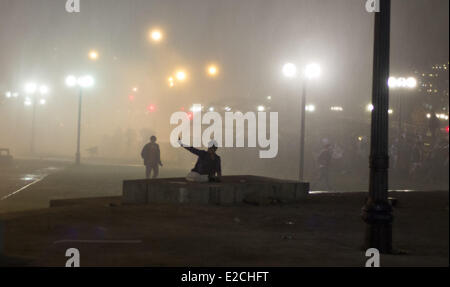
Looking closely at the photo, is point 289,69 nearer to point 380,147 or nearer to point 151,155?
point 151,155

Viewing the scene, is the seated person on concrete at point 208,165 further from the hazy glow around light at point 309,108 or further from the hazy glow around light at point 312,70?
the hazy glow around light at point 309,108

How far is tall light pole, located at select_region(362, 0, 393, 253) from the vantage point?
9.53 m

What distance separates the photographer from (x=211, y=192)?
49.7 feet

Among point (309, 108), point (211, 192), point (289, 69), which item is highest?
point (309, 108)

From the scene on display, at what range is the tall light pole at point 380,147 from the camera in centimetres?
953

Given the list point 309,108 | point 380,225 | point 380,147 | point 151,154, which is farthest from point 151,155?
point 309,108

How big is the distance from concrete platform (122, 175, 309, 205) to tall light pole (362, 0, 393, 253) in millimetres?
5718

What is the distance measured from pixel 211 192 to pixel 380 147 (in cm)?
614

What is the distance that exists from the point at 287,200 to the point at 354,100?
77.9m

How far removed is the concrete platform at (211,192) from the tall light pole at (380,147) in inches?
225

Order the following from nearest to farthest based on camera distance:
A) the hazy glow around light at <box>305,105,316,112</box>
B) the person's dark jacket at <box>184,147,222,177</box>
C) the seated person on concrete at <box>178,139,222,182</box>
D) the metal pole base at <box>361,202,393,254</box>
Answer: the metal pole base at <box>361,202,393,254</box> < the seated person on concrete at <box>178,139,222,182</box> < the person's dark jacket at <box>184,147,222,177</box> < the hazy glow around light at <box>305,105,316,112</box>

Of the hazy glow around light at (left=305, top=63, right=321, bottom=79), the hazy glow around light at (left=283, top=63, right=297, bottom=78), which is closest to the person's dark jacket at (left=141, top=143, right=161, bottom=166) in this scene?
the hazy glow around light at (left=305, top=63, right=321, bottom=79)

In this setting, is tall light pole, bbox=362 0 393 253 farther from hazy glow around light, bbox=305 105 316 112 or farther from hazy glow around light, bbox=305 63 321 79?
hazy glow around light, bbox=305 105 316 112
